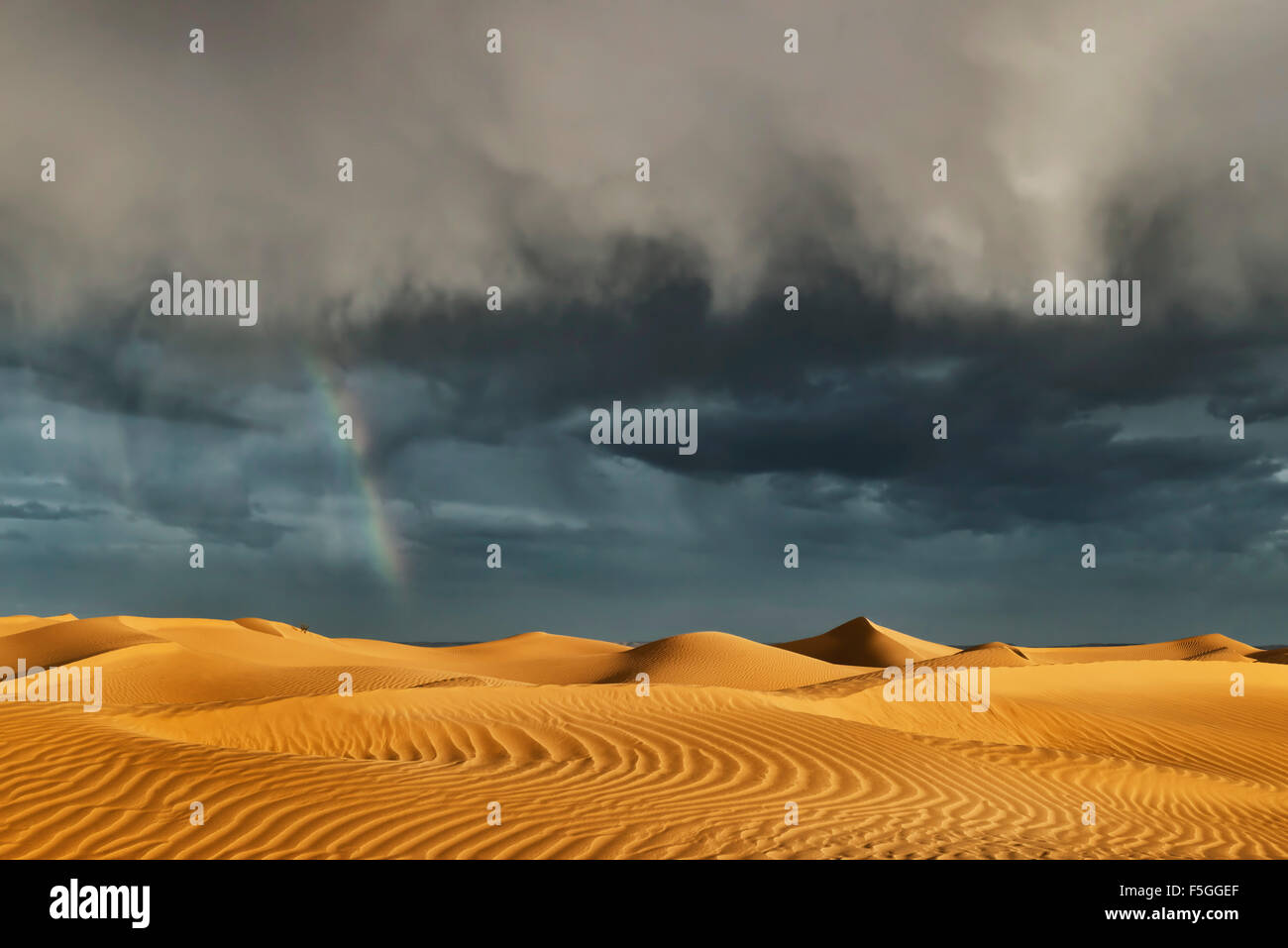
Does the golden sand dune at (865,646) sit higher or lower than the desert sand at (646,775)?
lower

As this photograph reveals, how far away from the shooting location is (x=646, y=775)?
9641 millimetres

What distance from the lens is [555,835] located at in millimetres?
6578

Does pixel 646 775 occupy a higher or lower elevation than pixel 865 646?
higher

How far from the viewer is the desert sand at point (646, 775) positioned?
6465mm

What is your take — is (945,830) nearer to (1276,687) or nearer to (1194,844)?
(1194,844)

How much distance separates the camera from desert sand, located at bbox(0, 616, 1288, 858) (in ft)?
21.2

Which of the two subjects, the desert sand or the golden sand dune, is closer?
the desert sand

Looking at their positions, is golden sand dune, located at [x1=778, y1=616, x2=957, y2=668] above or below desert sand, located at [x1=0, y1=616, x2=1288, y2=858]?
below

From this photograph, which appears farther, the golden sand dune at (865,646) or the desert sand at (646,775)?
the golden sand dune at (865,646)
